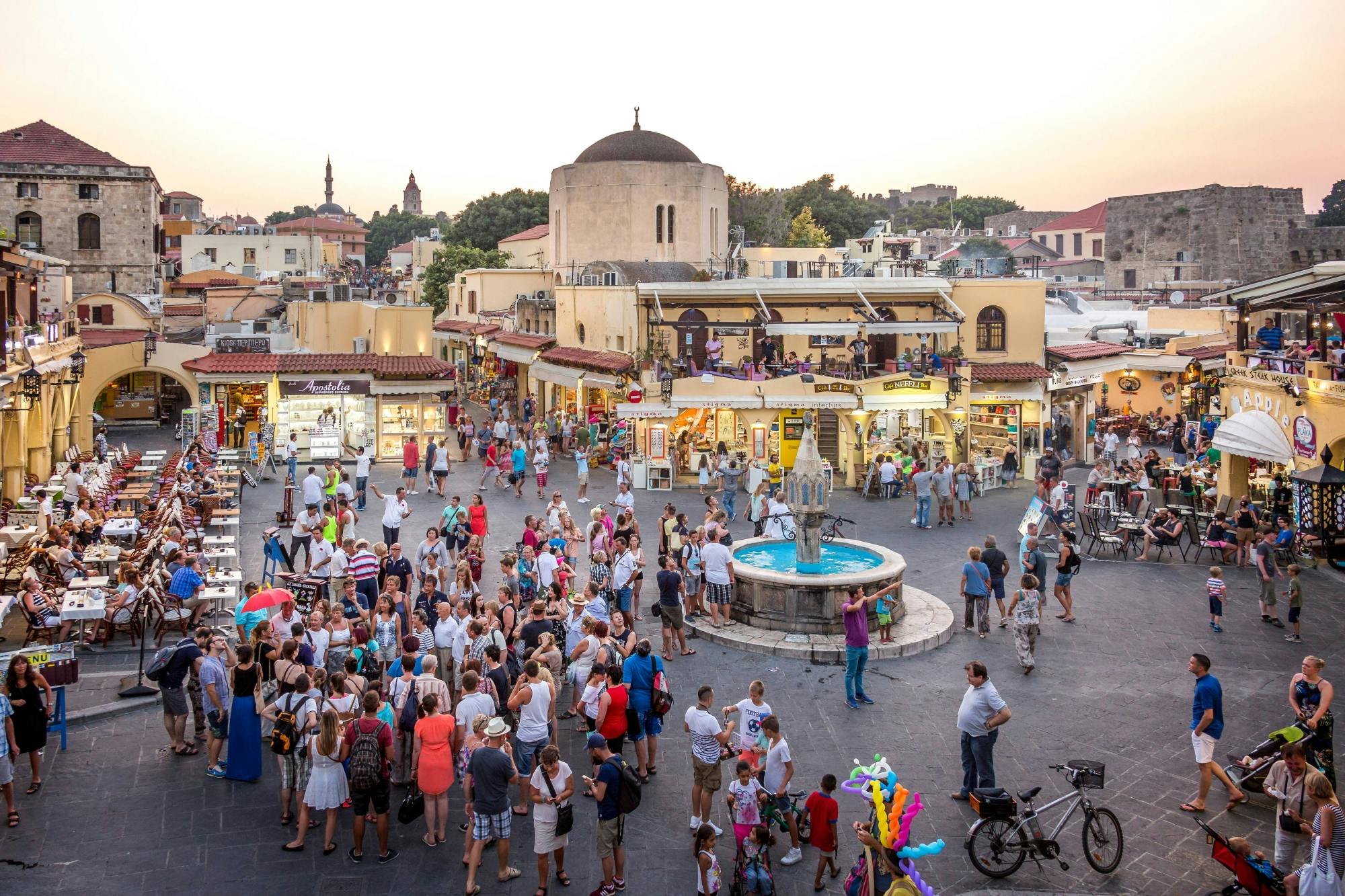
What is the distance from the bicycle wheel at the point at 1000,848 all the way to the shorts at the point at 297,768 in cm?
544

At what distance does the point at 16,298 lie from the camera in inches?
853

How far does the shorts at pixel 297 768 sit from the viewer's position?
9180 millimetres

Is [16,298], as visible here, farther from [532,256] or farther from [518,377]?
[532,256]

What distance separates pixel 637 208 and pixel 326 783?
110ft

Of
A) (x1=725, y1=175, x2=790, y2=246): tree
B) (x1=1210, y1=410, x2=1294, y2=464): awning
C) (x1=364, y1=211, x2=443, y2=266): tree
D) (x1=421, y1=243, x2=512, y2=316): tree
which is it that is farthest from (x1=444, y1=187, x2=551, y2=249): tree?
(x1=1210, y1=410, x2=1294, y2=464): awning

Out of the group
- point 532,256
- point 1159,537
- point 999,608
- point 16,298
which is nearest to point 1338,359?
point 1159,537

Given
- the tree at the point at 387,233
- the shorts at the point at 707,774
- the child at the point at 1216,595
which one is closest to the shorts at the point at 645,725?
the shorts at the point at 707,774

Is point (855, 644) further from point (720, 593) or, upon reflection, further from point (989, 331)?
point (989, 331)

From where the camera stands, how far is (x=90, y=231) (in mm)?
51312

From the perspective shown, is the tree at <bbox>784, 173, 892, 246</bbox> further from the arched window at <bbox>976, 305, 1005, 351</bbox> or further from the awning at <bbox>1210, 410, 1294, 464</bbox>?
the awning at <bbox>1210, 410, 1294, 464</bbox>

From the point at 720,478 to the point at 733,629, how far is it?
461 inches

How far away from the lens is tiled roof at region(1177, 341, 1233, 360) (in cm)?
3475

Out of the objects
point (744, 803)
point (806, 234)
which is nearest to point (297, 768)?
point (744, 803)

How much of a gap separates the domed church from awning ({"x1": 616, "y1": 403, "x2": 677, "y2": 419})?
15.4 meters
